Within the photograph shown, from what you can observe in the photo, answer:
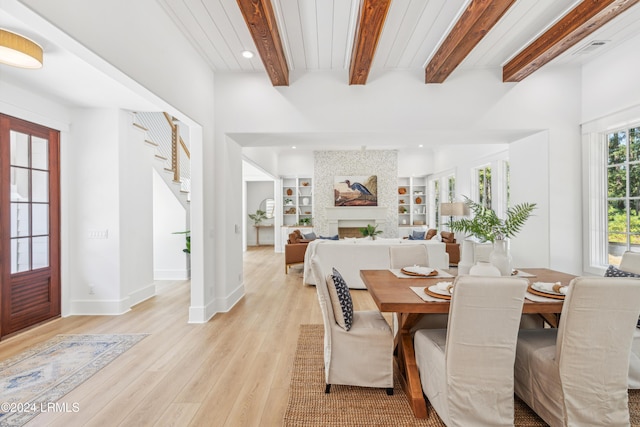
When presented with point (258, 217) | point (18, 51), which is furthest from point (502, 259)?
point (258, 217)

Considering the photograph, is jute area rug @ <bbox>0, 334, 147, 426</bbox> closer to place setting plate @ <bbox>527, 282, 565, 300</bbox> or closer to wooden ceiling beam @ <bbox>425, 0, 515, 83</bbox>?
place setting plate @ <bbox>527, 282, 565, 300</bbox>

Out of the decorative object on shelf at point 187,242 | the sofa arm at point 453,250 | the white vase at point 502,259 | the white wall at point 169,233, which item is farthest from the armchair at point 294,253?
the white vase at point 502,259

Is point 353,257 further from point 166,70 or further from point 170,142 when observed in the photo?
point 170,142

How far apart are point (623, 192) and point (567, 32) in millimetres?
1802

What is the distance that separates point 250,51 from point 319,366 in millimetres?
→ 3215

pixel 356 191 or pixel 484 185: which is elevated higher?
pixel 356 191

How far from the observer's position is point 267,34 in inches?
105

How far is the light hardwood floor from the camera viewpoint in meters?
2.00

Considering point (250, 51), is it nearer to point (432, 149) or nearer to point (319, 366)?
point (319, 366)

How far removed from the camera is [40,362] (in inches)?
105

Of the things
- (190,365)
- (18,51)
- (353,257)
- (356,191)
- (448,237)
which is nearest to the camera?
(18,51)

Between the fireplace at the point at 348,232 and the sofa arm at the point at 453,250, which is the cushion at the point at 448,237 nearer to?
the sofa arm at the point at 453,250

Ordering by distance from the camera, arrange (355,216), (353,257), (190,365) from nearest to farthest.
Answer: (190,365)
(353,257)
(355,216)

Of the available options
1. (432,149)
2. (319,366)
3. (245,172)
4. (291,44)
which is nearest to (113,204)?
(291,44)
